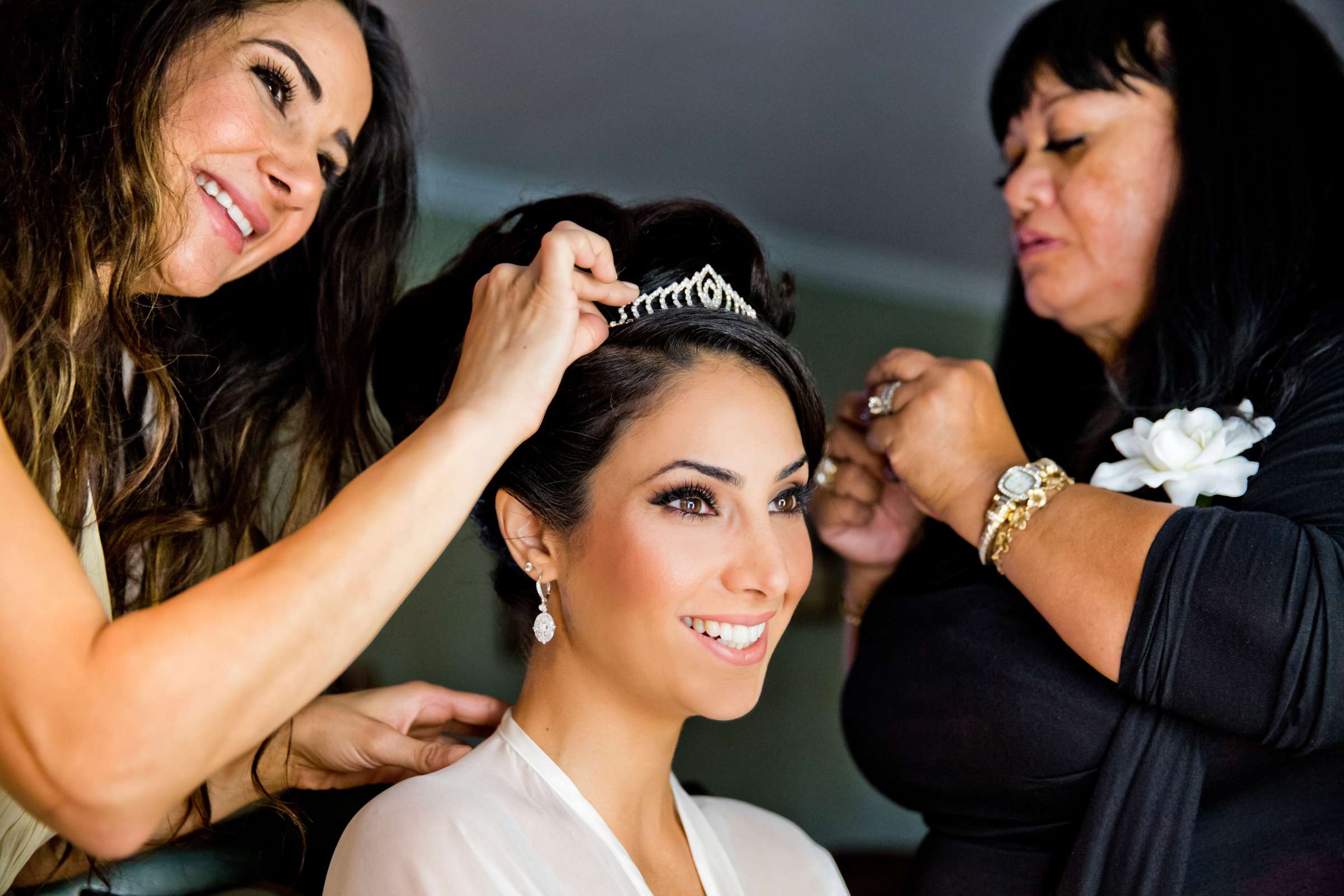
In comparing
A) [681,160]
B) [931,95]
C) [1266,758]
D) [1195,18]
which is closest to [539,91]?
[681,160]

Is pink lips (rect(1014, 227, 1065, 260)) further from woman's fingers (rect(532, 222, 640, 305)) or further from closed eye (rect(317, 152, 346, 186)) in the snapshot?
closed eye (rect(317, 152, 346, 186))

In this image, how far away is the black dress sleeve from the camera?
4.44ft

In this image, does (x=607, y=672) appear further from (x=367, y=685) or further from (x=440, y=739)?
(x=367, y=685)

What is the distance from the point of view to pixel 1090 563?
1.49m

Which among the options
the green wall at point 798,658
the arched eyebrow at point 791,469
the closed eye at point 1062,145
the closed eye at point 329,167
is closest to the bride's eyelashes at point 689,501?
the arched eyebrow at point 791,469

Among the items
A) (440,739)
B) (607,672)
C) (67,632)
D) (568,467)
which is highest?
(67,632)

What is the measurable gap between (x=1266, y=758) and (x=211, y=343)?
5.57 ft

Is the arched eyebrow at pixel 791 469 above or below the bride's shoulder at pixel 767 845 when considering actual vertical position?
above

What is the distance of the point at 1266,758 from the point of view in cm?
150

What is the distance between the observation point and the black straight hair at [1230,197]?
1.69 metres

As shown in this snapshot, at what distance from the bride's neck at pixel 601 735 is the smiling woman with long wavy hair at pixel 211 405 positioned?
0.20m

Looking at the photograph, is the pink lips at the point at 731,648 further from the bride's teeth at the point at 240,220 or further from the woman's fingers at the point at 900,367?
the bride's teeth at the point at 240,220

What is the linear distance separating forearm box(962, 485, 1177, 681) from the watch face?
4 cm

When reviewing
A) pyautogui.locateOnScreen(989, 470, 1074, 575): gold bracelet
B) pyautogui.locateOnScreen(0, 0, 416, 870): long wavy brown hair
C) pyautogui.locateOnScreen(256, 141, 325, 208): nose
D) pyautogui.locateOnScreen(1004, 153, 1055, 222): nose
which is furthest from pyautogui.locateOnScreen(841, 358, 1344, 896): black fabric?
pyautogui.locateOnScreen(256, 141, 325, 208): nose
